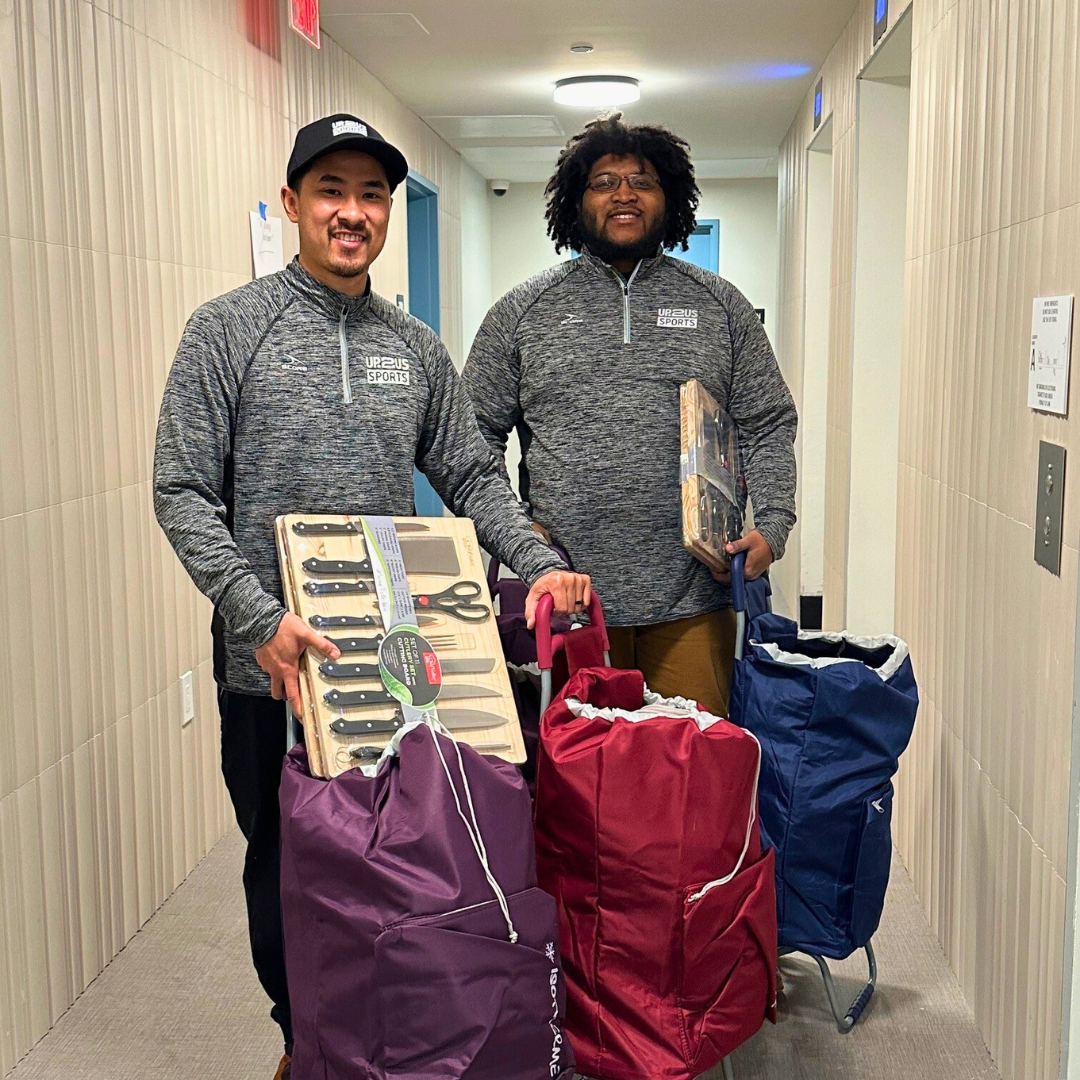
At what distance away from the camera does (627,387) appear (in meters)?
2.38

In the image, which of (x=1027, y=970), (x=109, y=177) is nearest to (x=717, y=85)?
(x=109, y=177)

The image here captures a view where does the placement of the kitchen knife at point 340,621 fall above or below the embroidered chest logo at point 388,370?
below

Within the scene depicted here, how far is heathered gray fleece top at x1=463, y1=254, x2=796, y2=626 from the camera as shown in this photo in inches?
94.0

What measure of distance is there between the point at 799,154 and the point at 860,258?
2355mm

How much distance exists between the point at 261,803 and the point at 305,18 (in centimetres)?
286

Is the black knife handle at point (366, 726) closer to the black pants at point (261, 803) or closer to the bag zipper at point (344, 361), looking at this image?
the black pants at point (261, 803)

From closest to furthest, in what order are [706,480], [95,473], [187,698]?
[706,480] < [95,473] < [187,698]

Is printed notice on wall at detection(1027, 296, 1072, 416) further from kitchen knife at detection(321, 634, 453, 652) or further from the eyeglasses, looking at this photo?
kitchen knife at detection(321, 634, 453, 652)

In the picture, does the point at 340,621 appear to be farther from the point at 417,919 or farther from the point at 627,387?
the point at 627,387

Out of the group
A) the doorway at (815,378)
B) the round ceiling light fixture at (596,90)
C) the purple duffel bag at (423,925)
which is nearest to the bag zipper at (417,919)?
the purple duffel bag at (423,925)

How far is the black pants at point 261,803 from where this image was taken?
198cm

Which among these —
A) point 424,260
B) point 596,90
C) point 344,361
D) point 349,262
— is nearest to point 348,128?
point 349,262

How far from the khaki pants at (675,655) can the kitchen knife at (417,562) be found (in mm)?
589

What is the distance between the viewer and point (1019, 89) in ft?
7.20
